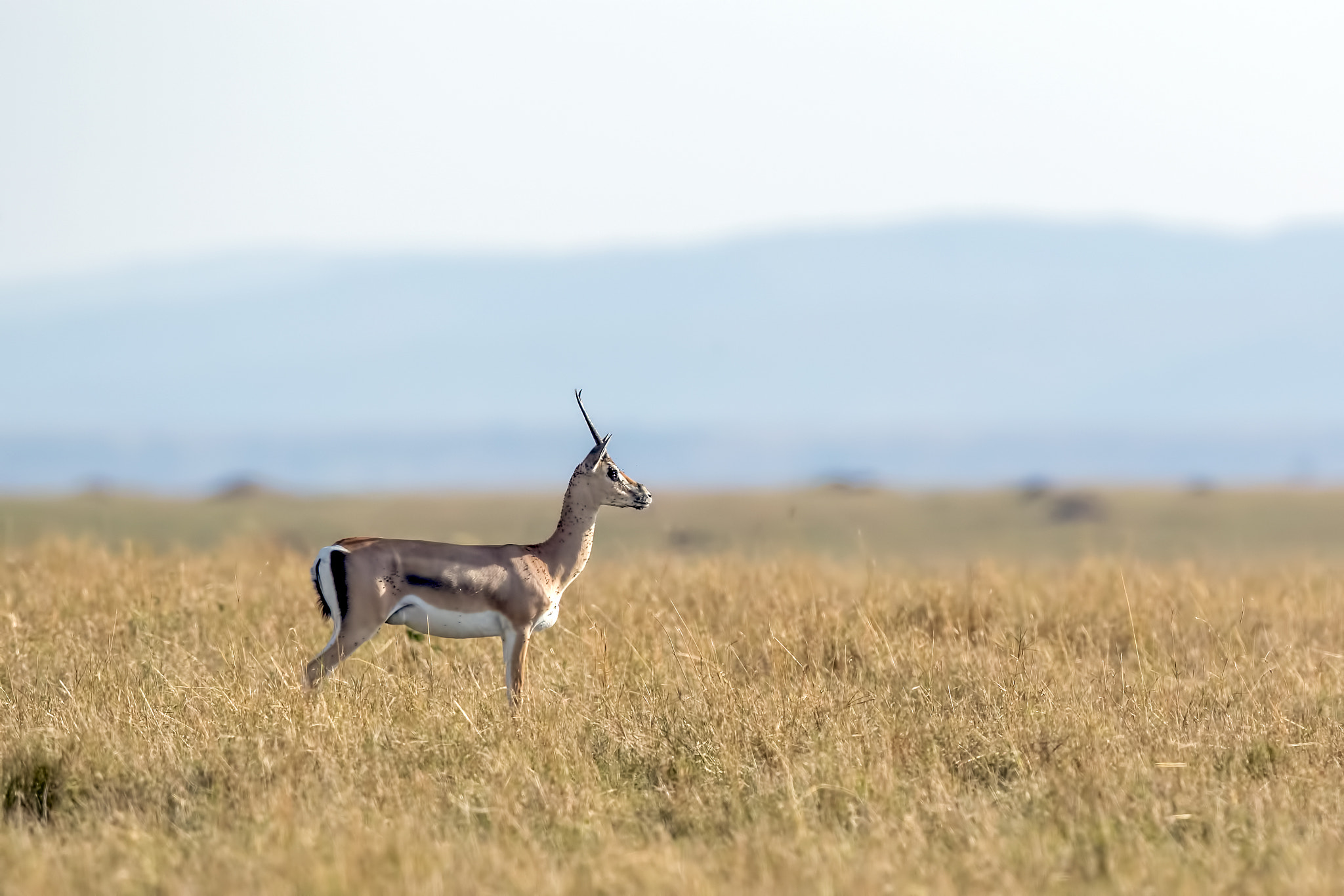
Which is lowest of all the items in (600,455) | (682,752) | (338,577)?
(682,752)

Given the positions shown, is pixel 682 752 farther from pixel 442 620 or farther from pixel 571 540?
pixel 571 540

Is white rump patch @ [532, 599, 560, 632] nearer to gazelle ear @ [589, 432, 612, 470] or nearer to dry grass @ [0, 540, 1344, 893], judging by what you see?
dry grass @ [0, 540, 1344, 893]

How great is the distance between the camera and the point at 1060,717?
8.59 meters

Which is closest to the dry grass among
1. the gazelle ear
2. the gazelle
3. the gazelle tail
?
the gazelle

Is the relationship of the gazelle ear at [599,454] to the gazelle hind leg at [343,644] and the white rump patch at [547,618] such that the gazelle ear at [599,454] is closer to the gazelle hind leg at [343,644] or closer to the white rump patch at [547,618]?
the white rump patch at [547,618]

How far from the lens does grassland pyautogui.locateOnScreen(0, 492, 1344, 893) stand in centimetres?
648

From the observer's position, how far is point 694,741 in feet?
27.4

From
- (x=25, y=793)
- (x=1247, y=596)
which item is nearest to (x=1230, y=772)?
(x=25, y=793)

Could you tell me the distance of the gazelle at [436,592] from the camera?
9.23m

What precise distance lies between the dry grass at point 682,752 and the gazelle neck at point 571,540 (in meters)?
0.65

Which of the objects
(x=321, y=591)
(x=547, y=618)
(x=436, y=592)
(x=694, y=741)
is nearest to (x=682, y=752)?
(x=694, y=741)

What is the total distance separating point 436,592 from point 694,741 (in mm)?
1837

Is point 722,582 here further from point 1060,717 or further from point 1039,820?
point 1039,820

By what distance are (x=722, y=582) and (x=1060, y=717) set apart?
16.9ft
